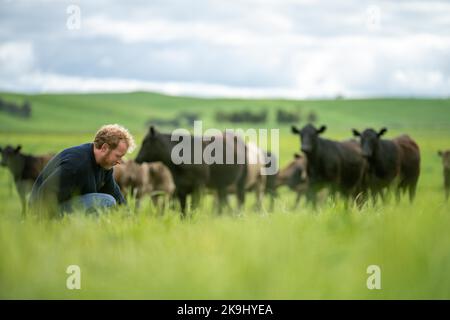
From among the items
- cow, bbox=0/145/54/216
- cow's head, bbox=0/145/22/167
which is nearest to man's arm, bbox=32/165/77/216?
cow, bbox=0/145/54/216

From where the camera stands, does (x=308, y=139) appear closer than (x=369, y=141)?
No

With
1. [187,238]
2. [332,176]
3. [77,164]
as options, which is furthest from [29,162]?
[187,238]

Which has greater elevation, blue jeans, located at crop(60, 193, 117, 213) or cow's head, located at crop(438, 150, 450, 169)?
cow's head, located at crop(438, 150, 450, 169)

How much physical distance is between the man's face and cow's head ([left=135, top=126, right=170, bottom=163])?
27.9 feet

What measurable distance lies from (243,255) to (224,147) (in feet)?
41.6

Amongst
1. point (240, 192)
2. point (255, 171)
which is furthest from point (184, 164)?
point (255, 171)

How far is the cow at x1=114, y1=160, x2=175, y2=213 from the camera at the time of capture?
699 inches

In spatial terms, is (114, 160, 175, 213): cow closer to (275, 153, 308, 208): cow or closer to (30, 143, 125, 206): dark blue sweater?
(275, 153, 308, 208): cow

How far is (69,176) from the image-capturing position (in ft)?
20.5

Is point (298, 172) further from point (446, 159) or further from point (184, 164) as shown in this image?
point (184, 164)

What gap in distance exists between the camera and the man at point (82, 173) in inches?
239

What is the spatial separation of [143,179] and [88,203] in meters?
12.5

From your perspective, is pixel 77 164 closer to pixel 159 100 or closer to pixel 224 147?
pixel 224 147

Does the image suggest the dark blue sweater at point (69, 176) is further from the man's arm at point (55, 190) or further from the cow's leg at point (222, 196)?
the cow's leg at point (222, 196)
